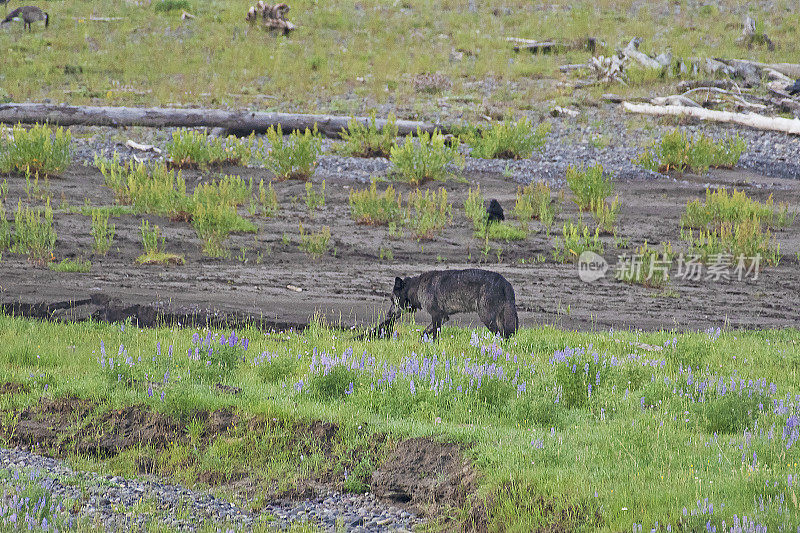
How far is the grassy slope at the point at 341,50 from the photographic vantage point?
74.7ft

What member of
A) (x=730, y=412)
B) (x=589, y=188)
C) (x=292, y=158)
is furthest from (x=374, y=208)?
(x=730, y=412)

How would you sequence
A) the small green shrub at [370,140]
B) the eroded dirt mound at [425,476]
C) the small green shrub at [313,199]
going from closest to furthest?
the eroded dirt mound at [425,476]
the small green shrub at [313,199]
the small green shrub at [370,140]

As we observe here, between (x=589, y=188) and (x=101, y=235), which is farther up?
(x=589, y=188)

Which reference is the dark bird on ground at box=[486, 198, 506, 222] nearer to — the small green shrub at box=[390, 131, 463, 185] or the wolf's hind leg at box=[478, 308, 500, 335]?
the small green shrub at box=[390, 131, 463, 185]

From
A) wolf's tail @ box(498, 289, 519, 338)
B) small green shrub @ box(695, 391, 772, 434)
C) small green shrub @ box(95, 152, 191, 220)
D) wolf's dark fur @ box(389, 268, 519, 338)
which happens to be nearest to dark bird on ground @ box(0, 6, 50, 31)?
small green shrub @ box(95, 152, 191, 220)

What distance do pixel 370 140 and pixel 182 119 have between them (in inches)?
182

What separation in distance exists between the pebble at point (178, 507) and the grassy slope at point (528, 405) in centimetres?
21

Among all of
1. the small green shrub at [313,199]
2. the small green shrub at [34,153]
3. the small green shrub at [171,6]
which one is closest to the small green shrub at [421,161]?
the small green shrub at [313,199]

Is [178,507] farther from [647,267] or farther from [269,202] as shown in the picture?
[269,202]

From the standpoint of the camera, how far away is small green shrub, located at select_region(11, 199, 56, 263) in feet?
33.4

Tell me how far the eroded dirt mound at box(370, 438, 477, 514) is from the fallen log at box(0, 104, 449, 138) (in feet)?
45.6

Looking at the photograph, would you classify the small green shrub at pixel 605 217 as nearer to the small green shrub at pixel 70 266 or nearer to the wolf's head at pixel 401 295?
the wolf's head at pixel 401 295

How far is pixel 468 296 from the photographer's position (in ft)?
22.6

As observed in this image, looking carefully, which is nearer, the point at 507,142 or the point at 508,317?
the point at 508,317
